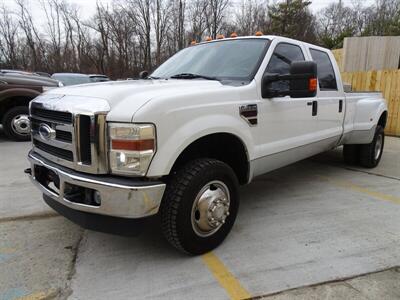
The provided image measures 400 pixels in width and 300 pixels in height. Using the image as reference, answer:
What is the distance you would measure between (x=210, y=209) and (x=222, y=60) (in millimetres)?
1663

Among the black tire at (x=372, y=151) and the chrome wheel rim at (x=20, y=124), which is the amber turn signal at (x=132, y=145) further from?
the chrome wheel rim at (x=20, y=124)

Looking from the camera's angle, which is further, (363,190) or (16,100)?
(16,100)

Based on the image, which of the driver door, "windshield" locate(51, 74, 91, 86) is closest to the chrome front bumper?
the driver door

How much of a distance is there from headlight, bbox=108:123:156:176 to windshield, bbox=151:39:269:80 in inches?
52.9

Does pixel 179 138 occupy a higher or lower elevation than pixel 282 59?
lower

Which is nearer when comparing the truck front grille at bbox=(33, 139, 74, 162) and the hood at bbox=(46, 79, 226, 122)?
the hood at bbox=(46, 79, 226, 122)

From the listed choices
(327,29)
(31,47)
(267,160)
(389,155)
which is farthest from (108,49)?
(267,160)

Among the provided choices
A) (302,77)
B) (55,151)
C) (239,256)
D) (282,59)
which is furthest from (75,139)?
(282,59)

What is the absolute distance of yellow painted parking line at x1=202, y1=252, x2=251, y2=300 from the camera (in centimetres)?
233

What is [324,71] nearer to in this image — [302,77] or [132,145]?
[302,77]

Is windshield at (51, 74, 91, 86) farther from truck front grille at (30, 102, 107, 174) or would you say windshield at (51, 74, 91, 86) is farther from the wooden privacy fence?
truck front grille at (30, 102, 107, 174)

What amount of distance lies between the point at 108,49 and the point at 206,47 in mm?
30070

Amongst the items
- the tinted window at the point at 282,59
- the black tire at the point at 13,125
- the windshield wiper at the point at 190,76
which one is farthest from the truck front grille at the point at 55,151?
the black tire at the point at 13,125

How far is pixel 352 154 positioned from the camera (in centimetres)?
580
